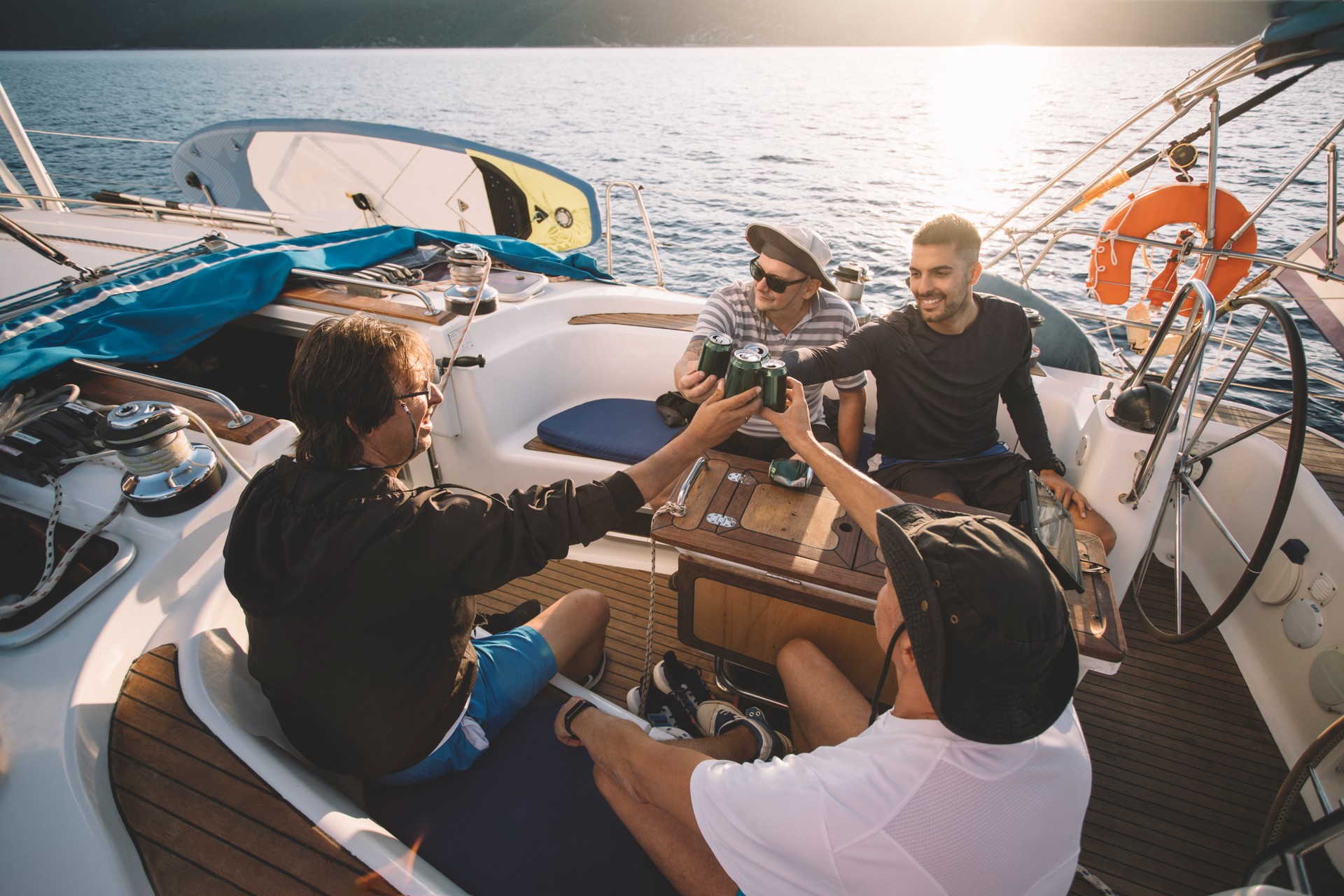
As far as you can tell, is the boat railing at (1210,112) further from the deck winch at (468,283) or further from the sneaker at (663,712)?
the sneaker at (663,712)

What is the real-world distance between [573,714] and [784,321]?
1499mm

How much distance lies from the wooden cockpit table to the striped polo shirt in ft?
1.96

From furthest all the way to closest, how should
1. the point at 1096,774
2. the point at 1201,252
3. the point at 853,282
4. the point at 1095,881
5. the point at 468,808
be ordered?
the point at 853,282 < the point at 1201,252 < the point at 1096,774 < the point at 1095,881 < the point at 468,808

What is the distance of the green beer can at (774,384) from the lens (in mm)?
1428

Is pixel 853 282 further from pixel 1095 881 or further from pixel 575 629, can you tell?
pixel 1095 881

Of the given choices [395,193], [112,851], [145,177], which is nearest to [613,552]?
[112,851]

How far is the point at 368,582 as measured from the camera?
3.42ft

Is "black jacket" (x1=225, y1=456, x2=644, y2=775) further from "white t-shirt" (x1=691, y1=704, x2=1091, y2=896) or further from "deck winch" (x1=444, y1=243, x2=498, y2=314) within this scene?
"deck winch" (x1=444, y1=243, x2=498, y2=314)

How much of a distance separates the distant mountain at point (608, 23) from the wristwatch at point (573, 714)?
→ 256 ft

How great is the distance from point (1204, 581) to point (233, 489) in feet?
10.2

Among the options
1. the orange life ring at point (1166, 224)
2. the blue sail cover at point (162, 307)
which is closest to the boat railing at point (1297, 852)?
the orange life ring at point (1166, 224)

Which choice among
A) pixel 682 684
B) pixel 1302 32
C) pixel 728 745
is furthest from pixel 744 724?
pixel 1302 32

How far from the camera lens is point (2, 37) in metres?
60.0

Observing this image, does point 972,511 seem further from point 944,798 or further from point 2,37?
point 2,37
